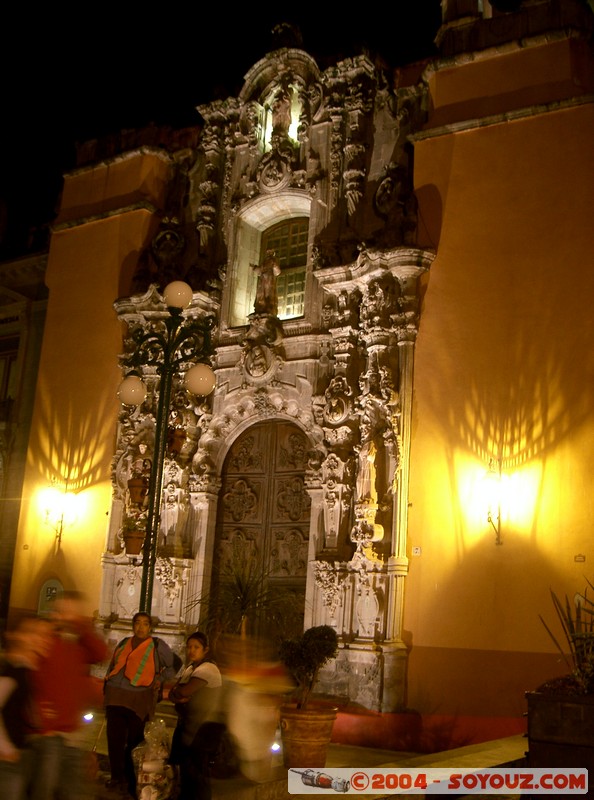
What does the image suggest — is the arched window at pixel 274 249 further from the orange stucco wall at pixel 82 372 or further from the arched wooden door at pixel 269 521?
the arched wooden door at pixel 269 521

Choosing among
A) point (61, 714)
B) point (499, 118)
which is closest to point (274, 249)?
point (499, 118)

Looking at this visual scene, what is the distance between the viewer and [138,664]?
721 cm

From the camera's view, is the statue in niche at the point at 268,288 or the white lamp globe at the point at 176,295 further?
the statue in niche at the point at 268,288

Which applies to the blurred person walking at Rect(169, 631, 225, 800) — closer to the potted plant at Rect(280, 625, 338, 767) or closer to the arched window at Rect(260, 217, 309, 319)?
the potted plant at Rect(280, 625, 338, 767)

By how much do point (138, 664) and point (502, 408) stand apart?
7.01 metres

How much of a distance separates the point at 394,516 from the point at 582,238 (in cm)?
486

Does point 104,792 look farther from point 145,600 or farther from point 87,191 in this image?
point 87,191

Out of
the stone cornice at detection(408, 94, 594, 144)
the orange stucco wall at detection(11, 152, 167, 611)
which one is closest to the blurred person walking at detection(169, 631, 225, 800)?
the orange stucco wall at detection(11, 152, 167, 611)

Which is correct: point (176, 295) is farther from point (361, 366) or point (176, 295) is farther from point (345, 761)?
point (345, 761)

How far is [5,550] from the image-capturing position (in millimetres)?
18562

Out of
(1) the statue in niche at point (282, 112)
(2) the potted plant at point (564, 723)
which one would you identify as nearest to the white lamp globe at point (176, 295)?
(2) the potted plant at point (564, 723)

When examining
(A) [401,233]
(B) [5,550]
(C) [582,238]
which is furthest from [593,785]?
(B) [5,550]

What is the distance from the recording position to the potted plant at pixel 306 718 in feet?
26.7

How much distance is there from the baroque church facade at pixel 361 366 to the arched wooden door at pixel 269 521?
0.14ft
